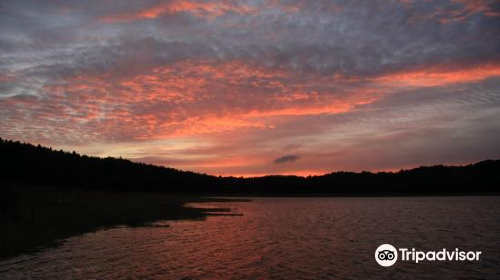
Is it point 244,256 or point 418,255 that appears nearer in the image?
point 244,256

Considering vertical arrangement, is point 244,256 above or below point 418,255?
below

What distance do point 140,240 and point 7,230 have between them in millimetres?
11786

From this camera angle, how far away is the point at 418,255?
34719mm

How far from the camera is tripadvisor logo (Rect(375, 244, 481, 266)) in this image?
1292 inches

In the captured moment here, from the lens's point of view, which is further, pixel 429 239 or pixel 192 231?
pixel 192 231

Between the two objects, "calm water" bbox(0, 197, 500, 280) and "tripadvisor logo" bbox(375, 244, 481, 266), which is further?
"tripadvisor logo" bbox(375, 244, 481, 266)

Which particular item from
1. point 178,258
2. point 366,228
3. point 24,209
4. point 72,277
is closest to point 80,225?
point 24,209

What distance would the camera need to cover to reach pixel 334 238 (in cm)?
4678

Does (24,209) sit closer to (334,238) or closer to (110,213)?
(110,213)

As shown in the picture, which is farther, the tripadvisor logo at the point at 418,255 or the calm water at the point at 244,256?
the tripadvisor logo at the point at 418,255

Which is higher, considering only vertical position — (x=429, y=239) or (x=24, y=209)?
(x=24, y=209)

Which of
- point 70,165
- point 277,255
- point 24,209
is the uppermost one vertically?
point 70,165

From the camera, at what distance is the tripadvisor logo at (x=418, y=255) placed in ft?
108

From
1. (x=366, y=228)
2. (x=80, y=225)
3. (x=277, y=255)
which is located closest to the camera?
(x=277, y=255)
